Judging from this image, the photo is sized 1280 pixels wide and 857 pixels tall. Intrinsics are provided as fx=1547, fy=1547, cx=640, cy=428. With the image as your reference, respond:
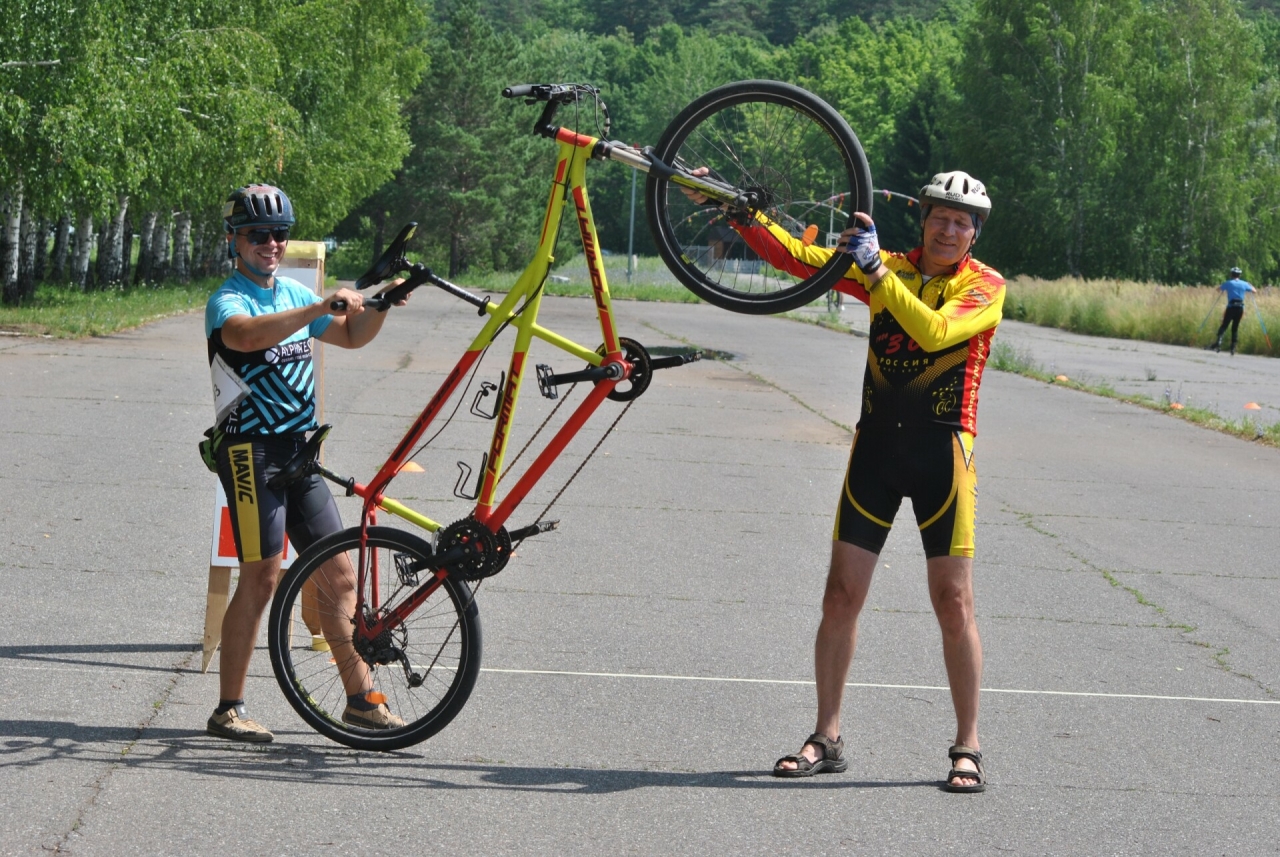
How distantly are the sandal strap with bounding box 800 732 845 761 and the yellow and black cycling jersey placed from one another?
3.69 feet

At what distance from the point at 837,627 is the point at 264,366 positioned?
2.20m

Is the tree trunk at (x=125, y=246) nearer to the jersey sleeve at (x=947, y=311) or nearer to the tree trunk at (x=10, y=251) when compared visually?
the tree trunk at (x=10, y=251)

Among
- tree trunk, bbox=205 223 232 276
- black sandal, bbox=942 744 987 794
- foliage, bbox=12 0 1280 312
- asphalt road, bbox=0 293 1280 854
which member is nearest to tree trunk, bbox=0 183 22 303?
foliage, bbox=12 0 1280 312

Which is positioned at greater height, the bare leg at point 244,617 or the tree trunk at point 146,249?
the bare leg at point 244,617

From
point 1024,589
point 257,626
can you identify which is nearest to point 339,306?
point 257,626

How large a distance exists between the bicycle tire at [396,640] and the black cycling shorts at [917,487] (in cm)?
136

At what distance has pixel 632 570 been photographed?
356 inches

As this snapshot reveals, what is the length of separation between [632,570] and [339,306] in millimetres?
4352

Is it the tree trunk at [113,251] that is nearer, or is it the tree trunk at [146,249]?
the tree trunk at [113,251]

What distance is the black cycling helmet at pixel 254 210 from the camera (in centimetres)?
533

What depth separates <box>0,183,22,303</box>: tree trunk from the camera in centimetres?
2844

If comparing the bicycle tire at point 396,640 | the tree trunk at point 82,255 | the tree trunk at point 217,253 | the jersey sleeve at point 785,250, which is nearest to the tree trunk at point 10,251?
the tree trunk at point 82,255

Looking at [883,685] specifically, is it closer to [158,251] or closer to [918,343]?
[918,343]

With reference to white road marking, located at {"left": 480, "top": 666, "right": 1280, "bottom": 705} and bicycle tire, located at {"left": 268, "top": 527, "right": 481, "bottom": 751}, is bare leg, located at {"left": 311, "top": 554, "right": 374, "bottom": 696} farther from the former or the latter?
white road marking, located at {"left": 480, "top": 666, "right": 1280, "bottom": 705}
